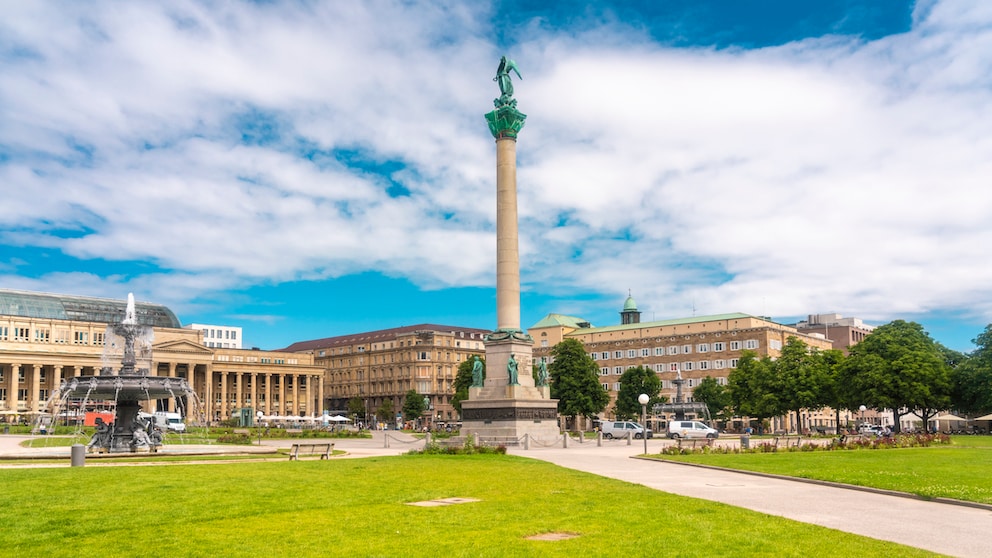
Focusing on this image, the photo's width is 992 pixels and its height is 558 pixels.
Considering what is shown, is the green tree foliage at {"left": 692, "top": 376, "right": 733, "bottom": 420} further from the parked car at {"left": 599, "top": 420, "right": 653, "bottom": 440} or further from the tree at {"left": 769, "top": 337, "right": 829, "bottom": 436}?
the parked car at {"left": 599, "top": 420, "right": 653, "bottom": 440}

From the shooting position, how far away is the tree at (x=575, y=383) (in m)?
110

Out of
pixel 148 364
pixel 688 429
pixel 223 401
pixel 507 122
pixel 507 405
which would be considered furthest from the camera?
pixel 223 401

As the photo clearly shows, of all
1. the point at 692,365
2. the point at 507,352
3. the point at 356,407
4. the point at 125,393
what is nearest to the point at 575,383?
the point at 692,365

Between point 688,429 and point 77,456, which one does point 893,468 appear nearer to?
point 77,456

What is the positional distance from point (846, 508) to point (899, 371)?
74206 mm

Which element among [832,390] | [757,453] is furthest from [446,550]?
[832,390]

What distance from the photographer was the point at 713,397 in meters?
124

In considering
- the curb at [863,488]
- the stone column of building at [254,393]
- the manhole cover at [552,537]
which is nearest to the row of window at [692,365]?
the stone column of building at [254,393]

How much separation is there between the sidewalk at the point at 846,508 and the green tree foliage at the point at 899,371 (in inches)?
2465

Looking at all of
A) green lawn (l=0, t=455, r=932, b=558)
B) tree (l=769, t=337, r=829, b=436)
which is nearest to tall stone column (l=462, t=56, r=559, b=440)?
green lawn (l=0, t=455, r=932, b=558)

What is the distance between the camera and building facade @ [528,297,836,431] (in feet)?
449

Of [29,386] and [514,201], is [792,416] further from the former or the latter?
[29,386]

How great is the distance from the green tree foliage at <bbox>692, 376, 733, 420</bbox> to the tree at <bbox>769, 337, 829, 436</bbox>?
21634 millimetres

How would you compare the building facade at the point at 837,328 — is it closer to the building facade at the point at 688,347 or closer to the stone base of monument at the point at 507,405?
the building facade at the point at 688,347
